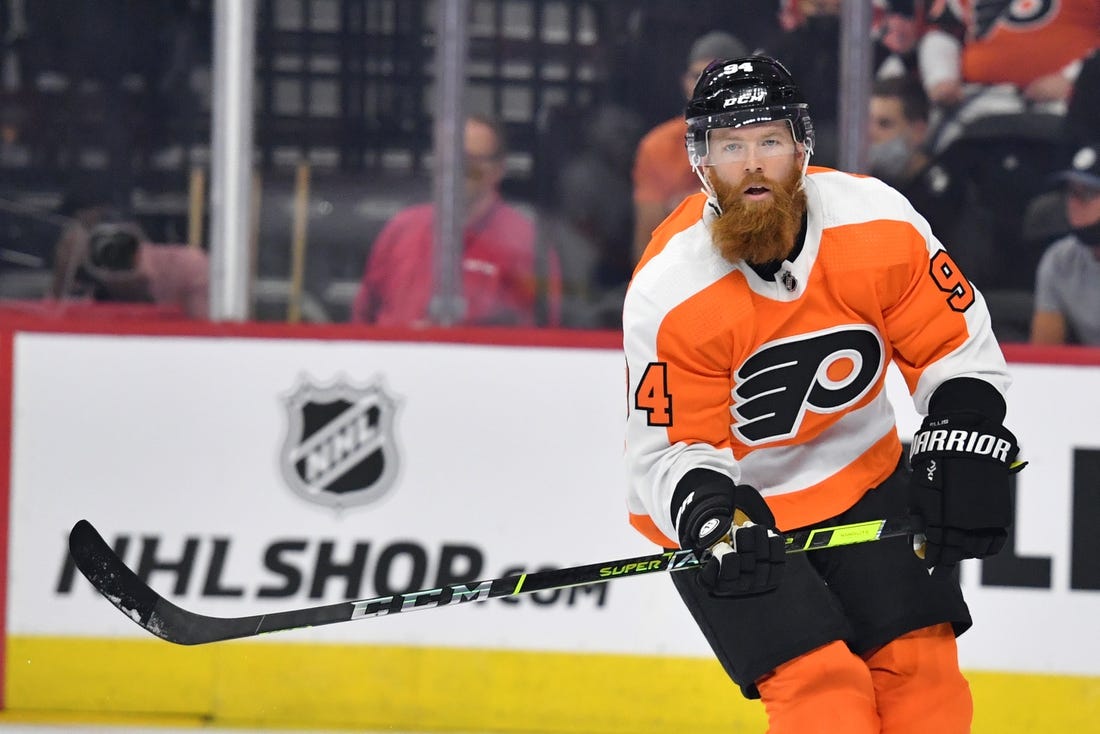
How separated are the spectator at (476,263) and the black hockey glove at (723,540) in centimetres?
152

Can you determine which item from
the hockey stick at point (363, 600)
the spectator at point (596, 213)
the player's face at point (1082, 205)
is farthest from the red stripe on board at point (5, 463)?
the player's face at point (1082, 205)

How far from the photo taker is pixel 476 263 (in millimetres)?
3604

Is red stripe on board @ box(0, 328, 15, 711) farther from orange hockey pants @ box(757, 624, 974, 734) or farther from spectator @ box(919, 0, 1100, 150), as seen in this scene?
spectator @ box(919, 0, 1100, 150)

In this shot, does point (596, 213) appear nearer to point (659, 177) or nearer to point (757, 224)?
point (659, 177)

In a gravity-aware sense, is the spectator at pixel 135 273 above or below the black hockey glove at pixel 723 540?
above

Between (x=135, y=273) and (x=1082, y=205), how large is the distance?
2.16 m

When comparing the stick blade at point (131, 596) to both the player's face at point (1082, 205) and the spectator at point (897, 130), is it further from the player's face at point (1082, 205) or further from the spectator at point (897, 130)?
the player's face at point (1082, 205)

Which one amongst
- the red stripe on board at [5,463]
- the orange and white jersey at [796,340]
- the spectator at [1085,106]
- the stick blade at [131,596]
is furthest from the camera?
the red stripe on board at [5,463]

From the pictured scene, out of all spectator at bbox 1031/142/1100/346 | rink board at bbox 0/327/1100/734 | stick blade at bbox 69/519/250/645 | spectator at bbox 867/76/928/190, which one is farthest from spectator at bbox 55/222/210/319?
spectator at bbox 1031/142/1100/346

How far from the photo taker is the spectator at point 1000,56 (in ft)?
11.3

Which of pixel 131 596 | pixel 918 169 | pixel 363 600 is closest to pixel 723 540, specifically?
pixel 363 600

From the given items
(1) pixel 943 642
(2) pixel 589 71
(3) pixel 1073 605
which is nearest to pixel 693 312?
(1) pixel 943 642

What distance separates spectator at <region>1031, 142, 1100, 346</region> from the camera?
11.4 ft

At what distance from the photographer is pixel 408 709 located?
3510 mm
